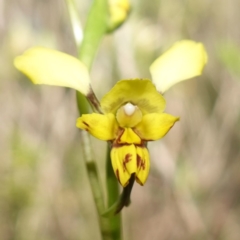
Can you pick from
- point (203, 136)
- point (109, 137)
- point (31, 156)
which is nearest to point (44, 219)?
point (31, 156)

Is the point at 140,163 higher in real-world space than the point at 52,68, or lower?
lower

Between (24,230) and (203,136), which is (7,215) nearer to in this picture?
(24,230)

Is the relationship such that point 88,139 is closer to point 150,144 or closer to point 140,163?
point 140,163

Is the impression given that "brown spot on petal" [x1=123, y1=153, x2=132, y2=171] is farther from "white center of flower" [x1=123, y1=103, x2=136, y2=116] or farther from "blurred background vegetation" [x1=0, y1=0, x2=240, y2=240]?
"blurred background vegetation" [x1=0, y1=0, x2=240, y2=240]

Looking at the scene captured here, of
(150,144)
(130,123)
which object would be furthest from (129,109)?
(150,144)

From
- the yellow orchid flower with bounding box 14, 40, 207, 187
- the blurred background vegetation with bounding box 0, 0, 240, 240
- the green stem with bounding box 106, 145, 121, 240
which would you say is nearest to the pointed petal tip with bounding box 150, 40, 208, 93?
the yellow orchid flower with bounding box 14, 40, 207, 187
